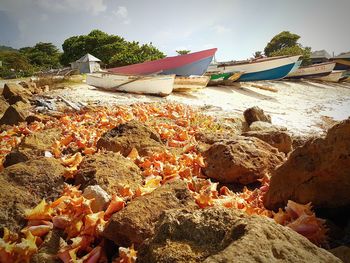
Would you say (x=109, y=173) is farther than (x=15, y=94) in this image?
No

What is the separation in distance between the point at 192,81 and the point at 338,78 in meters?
23.8

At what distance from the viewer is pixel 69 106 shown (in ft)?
31.1

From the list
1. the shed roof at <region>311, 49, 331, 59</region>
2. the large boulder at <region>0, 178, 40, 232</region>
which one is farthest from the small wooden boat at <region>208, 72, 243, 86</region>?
Answer: the shed roof at <region>311, 49, 331, 59</region>

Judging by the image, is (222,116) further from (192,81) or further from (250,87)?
(250,87)

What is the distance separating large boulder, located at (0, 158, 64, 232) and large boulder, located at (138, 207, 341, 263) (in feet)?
6.00

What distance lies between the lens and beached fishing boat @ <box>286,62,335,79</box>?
29375 millimetres

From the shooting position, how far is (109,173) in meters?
3.50

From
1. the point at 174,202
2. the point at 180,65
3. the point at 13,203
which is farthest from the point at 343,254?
the point at 180,65

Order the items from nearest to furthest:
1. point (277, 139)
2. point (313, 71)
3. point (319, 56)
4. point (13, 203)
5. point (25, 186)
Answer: point (13, 203)
point (25, 186)
point (277, 139)
point (313, 71)
point (319, 56)

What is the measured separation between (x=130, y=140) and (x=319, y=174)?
301 cm

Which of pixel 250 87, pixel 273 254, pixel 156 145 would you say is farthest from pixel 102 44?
pixel 273 254

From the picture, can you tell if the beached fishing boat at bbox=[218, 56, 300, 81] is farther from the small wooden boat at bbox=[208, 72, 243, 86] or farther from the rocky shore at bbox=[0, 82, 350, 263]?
the rocky shore at bbox=[0, 82, 350, 263]

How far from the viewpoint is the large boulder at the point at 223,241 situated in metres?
1.37

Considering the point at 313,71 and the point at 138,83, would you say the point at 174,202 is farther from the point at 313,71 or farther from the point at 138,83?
the point at 313,71
